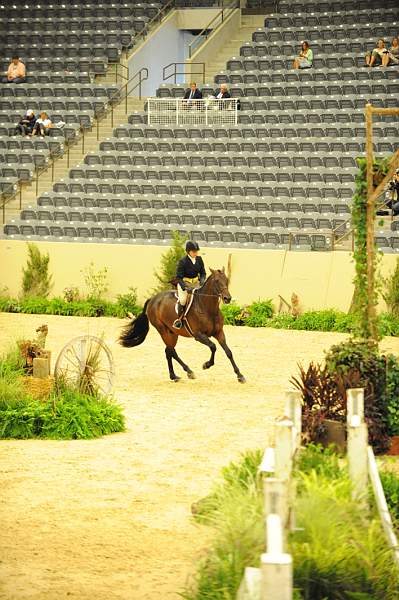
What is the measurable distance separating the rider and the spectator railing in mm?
11785

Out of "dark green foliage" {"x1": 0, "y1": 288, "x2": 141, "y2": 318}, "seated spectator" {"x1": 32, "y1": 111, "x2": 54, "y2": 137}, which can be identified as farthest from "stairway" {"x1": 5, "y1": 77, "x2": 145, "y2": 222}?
"dark green foliage" {"x1": 0, "y1": 288, "x2": 141, "y2": 318}

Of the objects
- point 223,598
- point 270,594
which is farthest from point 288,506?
point 270,594

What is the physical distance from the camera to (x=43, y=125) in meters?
32.0

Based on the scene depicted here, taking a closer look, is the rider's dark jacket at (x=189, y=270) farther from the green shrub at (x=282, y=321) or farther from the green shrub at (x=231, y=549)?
the green shrub at (x=231, y=549)

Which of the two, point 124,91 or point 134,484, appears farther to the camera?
point 124,91

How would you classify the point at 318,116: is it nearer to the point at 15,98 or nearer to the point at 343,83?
the point at 343,83

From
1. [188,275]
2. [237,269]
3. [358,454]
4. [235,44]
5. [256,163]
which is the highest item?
[235,44]

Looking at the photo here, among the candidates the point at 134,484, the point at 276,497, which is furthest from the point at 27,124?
the point at 276,497

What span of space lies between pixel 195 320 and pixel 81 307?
322 inches

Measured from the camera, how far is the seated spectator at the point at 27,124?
32.2 meters

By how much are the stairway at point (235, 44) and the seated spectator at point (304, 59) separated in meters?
2.93

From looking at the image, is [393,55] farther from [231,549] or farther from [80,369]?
[231,549]

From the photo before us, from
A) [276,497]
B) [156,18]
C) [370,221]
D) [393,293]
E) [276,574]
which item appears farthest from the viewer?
[156,18]

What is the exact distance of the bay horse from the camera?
59.8ft
